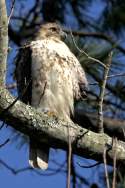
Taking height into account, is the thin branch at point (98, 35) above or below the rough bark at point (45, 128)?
below

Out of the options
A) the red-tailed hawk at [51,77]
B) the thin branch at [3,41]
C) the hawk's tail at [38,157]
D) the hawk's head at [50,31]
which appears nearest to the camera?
the thin branch at [3,41]

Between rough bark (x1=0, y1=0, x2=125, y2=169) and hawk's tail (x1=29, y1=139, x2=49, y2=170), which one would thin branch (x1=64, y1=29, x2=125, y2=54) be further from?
rough bark (x1=0, y1=0, x2=125, y2=169)

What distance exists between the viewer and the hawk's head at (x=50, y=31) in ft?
12.5

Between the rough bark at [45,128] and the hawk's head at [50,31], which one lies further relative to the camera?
the hawk's head at [50,31]

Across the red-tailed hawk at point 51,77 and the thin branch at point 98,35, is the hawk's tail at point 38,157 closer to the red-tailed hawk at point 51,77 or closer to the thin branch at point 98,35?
the red-tailed hawk at point 51,77

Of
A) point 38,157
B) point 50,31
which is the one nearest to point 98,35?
point 50,31

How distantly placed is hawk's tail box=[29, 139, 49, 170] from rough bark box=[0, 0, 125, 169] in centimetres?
45

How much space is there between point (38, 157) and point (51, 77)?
501 millimetres

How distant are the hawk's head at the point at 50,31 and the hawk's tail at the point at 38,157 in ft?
2.95

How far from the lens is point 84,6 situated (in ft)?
14.7

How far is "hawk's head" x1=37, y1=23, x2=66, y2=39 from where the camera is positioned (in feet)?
12.5

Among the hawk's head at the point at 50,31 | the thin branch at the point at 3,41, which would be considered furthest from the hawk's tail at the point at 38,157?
the hawk's head at the point at 50,31

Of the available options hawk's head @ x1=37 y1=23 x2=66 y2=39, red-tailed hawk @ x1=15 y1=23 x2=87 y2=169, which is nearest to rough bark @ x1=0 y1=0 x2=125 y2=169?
red-tailed hawk @ x1=15 y1=23 x2=87 y2=169

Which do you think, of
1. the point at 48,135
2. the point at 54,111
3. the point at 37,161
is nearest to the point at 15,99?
the point at 48,135
